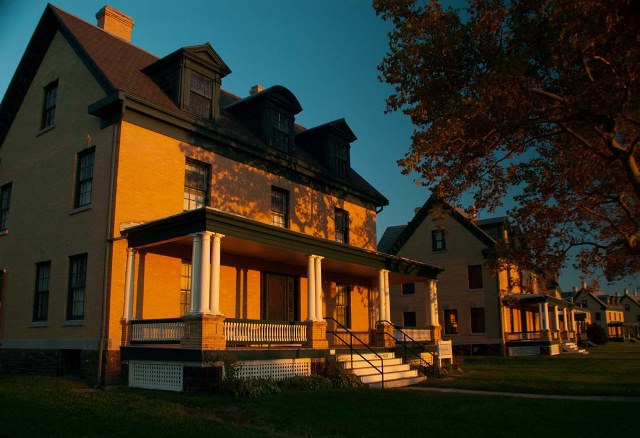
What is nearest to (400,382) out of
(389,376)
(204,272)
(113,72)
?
(389,376)

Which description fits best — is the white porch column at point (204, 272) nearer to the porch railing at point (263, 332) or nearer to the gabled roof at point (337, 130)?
the porch railing at point (263, 332)

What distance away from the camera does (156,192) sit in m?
16.8

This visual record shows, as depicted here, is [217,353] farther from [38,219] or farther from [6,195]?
[6,195]

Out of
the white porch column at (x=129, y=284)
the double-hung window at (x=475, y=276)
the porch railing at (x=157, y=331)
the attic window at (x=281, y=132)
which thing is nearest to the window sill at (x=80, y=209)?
the white porch column at (x=129, y=284)

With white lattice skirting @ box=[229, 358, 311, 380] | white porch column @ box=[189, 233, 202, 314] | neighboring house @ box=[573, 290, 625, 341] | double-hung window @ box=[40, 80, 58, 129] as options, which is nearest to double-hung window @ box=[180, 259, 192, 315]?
white porch column @ box=[189, 233, 202, 314]

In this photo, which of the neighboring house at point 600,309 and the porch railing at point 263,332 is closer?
the porch railing at point 263,332

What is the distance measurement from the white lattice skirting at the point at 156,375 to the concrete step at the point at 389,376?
17.3 ft

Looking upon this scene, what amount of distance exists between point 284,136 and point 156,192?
663 cm

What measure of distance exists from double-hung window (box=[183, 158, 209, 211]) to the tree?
21.0 feet

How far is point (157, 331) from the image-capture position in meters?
14.7

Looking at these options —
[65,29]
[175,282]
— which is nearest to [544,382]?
[175,282]

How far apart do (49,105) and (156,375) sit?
10685 mm

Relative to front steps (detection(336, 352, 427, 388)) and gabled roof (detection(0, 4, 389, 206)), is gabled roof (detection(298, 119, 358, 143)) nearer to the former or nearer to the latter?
gabled roof (detection(0, 4, 389, 206))

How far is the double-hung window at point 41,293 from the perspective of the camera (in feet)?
58.0
